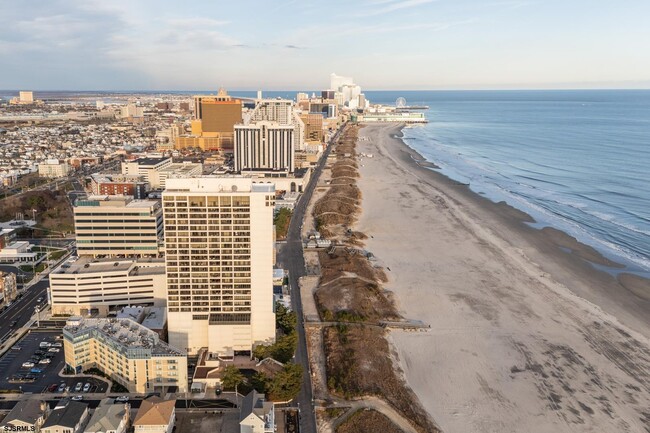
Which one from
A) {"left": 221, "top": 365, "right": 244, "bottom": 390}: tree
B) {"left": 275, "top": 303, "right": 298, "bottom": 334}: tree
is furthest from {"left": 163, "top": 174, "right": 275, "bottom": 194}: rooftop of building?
{"left": 221, "top": 365, "right": 244, "bottom": 390}: tree

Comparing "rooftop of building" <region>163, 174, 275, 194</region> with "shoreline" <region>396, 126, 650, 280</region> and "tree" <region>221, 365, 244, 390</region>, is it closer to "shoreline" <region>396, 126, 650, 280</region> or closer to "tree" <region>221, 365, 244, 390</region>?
"tree" <region>221, 365, 244, 390</region>

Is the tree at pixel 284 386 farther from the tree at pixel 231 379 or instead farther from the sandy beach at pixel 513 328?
the sandy beach at pixel 513 328

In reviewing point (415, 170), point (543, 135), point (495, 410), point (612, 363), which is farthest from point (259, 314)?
point (543, 135)

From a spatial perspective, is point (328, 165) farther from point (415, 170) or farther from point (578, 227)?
point (578, 227)

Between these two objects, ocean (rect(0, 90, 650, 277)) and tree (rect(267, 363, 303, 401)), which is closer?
tree (rect(267, 363, 303, 401))

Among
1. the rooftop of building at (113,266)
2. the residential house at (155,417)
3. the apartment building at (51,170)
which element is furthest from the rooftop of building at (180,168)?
the residential house at (155,417)

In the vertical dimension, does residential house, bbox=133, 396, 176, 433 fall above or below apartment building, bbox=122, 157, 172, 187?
below
